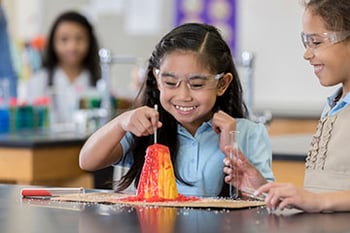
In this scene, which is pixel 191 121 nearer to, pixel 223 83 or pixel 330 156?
pixel 223 83

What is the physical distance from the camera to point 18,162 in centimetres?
354

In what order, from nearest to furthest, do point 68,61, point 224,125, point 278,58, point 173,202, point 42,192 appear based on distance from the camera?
1. point 173,202
2. point 42,192
3. point 224,125
4. point 68,61
5. point 278,58

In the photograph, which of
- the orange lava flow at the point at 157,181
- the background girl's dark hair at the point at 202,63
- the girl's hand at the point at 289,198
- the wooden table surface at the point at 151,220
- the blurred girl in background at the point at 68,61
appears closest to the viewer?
the wooden table surface at the point at 151,220

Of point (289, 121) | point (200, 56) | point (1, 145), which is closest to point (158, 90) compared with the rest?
point (200, 56)

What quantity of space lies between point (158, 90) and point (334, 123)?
0.42 m

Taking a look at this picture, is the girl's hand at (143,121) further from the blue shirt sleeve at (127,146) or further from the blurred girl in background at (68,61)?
the blurred girl in background at (68,61)

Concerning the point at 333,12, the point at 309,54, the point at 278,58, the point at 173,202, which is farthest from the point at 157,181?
the point at 278,58

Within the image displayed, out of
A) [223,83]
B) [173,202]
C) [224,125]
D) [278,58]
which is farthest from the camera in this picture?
[278,58]

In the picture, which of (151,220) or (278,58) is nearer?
(151,220)

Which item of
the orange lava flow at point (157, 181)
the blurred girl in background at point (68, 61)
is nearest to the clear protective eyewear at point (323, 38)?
the orange lava flow at point (157, 181)

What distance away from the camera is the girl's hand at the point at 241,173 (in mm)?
1890

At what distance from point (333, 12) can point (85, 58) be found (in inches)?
110

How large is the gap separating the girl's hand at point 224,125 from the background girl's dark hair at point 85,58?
261 cm

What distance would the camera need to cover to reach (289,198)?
1620 mm
